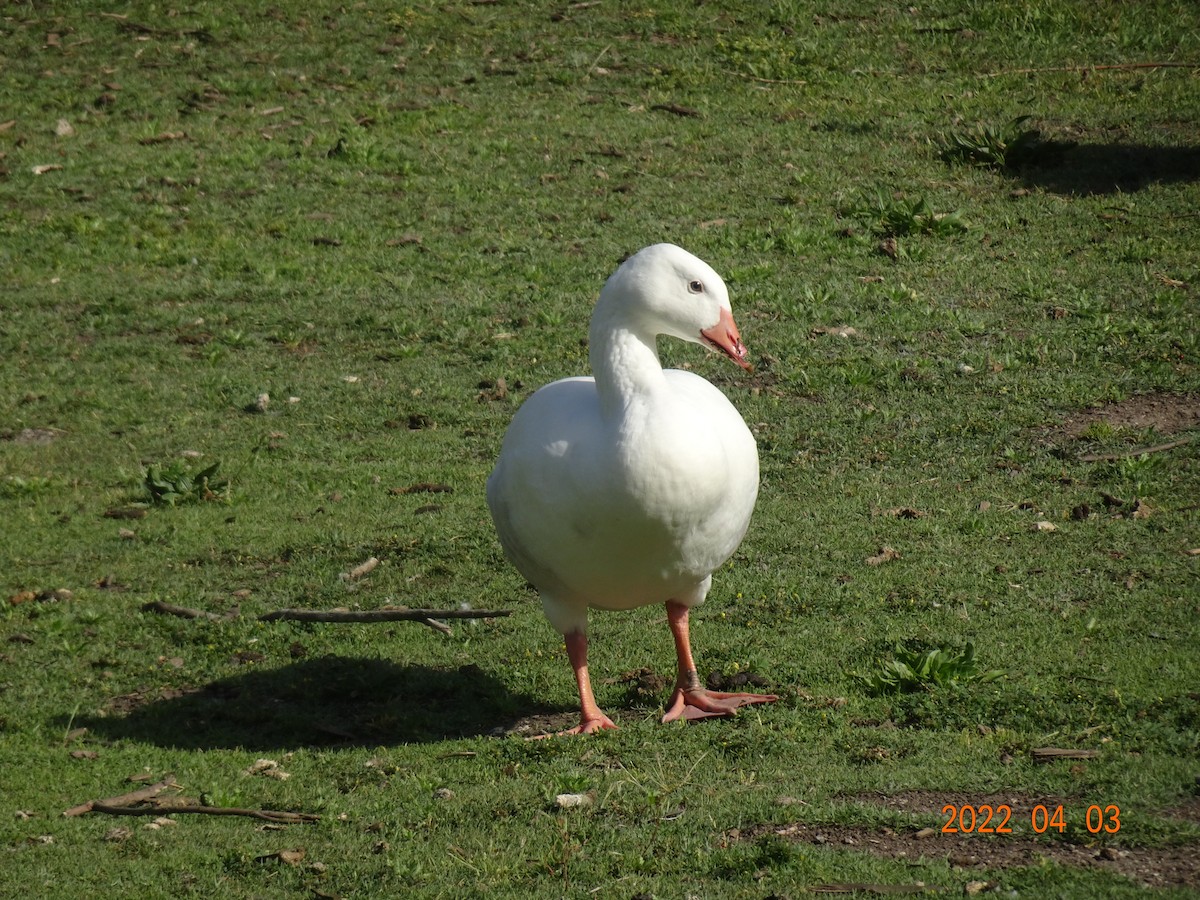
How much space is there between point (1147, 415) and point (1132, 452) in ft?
2.08

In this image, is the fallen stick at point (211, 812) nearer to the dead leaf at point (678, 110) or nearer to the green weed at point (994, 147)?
the green weed at point (994, 147)

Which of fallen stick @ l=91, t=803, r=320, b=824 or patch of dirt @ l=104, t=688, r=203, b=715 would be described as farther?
patch of dirt @ l=104, t=688, r=203, b=715

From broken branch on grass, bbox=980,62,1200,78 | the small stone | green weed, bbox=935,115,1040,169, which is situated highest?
broken branch on grass, bbox=980,62,1200,78

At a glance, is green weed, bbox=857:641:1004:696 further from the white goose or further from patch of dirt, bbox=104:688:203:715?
patch of dirt, bbox=104:688:203:715

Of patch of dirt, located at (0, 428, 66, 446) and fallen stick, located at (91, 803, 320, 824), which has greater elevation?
fallen stick, located at (91, 803, 320, 824)

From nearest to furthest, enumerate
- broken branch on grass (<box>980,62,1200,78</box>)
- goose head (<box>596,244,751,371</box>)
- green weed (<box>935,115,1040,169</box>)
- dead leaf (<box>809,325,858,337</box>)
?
goose head (<box>596,244,751,371</box>) → dead leaf (<box>809,325,858,337</box>) → green weed (<box>935,115,1040,169</box>) → broken branch on grass (<box>980,62,1200,78</box>)

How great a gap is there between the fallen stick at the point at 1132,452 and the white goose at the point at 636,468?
325 centimetres

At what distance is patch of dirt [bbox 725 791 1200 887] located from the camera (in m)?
4.50

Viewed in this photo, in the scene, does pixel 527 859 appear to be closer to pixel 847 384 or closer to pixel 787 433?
pixel 787 433

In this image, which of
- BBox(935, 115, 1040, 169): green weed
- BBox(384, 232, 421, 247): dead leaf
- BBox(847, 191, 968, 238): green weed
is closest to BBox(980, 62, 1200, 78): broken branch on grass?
BBox(935, 115, 1040, 169): green weed

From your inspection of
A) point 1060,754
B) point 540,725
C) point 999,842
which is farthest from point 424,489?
point 999,842

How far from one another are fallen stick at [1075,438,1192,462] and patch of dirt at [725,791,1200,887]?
3904 mm

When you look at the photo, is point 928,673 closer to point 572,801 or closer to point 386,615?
point 572,801

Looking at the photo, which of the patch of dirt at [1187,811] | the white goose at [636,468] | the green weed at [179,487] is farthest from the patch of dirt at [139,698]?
the patch of dirt at [1187,811]
